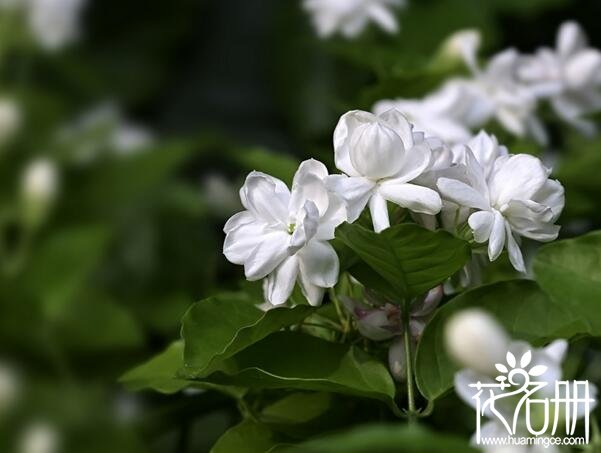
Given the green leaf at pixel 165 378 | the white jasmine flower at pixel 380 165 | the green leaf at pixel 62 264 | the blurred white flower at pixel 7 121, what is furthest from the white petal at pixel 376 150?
the blurred white flower at pixel 7 121

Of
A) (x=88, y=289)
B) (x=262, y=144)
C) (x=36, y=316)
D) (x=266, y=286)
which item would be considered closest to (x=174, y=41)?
(x=262, y=144)

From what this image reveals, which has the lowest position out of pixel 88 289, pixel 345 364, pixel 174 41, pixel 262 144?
pixel 345 364

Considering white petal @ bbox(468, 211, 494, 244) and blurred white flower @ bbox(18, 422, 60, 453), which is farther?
blurred white flower @ bbox(18, 422, 60, 453)

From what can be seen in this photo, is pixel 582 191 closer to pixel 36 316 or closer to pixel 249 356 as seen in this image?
pixel 249 356

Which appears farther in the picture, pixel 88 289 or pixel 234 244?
pixel 88 289

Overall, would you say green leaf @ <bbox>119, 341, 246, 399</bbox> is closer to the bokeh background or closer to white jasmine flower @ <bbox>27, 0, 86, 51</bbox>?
the bokeh background

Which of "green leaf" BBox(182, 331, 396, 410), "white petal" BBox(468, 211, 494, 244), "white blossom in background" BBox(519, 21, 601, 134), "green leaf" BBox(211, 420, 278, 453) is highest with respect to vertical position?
"white blossom in background" BBox(519, 21, 601, 134)

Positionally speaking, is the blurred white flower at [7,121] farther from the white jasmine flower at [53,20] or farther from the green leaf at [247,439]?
the green leaf at [247,439]

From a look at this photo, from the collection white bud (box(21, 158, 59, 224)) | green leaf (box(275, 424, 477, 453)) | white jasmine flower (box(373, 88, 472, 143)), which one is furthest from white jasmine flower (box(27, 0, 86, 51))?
green leaf (box(275, 424, 477, 453))
